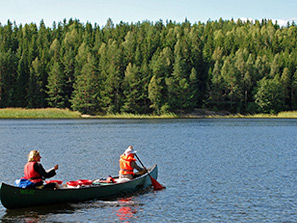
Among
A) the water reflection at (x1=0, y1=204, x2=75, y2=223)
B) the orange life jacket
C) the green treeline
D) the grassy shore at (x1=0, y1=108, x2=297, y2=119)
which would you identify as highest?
the green treeline

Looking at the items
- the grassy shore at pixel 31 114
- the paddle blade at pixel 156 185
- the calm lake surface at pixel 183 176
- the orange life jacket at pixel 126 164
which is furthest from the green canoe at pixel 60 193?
the grassy shore at pixel 31 114

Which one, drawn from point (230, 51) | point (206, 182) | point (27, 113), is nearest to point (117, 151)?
point (206, 182)

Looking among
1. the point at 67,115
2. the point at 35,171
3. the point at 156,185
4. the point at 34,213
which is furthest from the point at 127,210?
the point at 67,115

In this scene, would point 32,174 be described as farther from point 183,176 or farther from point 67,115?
point 67,115

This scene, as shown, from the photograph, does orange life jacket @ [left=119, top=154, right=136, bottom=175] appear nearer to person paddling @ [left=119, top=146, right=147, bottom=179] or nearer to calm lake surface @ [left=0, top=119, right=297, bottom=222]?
person paddling @ [left=119, top=146, right=147, bottom=179]

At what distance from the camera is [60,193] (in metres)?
19.0

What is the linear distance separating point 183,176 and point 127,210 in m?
8.62

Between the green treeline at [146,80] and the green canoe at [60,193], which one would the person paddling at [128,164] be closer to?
the green canoe at [60,193]

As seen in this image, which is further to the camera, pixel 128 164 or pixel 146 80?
pixel 146 80

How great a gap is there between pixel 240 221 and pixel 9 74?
115 m

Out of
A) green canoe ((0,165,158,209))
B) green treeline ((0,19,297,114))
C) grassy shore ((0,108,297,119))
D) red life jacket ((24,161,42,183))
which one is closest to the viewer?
green canoe ((0,165,158,209))

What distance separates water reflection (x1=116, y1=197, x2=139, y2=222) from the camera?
704 inches

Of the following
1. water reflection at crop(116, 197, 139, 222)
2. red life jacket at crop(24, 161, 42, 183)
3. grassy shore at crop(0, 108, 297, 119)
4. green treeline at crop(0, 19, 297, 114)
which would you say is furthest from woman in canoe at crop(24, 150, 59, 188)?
green treeline at crop(0, 19, 297, 114)

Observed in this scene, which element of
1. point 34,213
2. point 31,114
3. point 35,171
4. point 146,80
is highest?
point 146,80
